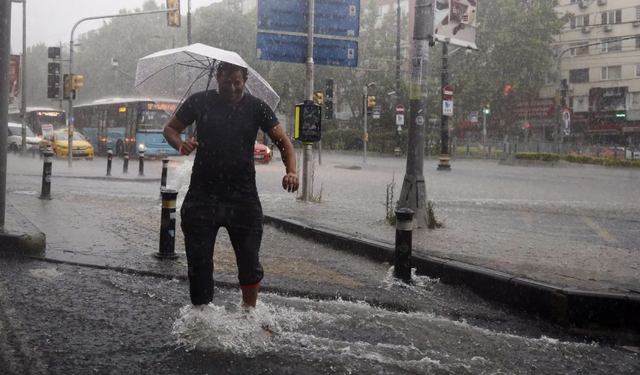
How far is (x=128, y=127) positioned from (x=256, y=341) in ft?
122

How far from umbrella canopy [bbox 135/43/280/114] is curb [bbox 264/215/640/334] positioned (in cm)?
244

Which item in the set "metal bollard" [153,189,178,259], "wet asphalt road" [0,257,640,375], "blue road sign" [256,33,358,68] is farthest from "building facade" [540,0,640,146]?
"wet asphalt road" [0,257,640,375]

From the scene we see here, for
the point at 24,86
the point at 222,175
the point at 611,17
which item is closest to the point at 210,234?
the point at 222,175

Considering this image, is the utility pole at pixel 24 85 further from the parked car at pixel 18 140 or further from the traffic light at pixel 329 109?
the traffic light at pixel 329 109

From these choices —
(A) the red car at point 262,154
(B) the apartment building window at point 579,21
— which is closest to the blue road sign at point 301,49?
(A) the red car at point 262,154

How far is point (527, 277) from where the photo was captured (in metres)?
6.48

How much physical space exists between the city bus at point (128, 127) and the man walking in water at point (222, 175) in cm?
3154

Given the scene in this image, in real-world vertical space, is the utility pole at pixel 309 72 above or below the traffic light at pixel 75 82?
below

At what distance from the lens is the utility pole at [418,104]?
9945 millimetres

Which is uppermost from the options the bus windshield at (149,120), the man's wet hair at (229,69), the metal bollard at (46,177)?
the bus windshield at (149,120)

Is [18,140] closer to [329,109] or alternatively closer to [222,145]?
[329,109]

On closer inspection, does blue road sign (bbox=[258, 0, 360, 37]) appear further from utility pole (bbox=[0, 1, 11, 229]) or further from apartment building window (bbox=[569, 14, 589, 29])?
apartment building window (bbox=[569, 14, 589, 29])

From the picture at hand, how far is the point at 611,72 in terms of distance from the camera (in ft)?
198

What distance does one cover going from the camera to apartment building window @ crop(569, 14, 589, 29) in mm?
61625
